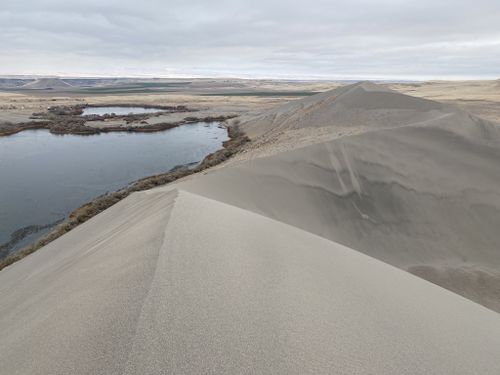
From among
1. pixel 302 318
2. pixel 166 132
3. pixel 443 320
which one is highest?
pixel 302 318

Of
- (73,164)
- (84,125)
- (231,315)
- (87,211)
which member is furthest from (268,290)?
(84,125)

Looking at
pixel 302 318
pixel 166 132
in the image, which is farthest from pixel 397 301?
pixel 166 132

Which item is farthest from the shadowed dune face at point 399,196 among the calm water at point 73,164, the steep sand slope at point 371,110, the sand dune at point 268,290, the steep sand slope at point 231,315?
the calm water at point 73,164

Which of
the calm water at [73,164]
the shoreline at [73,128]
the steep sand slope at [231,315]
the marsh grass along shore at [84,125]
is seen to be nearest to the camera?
the steep sand slope at [231,315]

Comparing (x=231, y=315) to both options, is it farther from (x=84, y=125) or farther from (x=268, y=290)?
(x=84, y=125)

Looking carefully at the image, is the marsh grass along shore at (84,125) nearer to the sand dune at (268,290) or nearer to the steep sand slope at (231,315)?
the sand dune at (268,290)

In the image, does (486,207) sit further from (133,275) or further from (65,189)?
(65,189)
